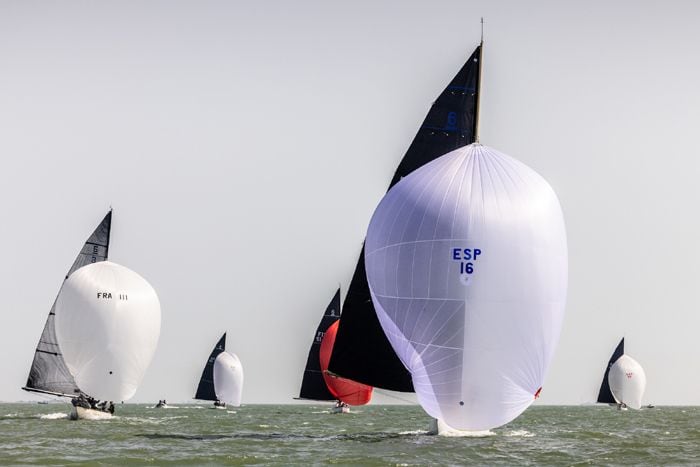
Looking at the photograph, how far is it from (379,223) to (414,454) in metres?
7.63

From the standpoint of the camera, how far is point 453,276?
32.1 m

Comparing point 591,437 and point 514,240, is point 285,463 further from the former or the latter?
point 591,437

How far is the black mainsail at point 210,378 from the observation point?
105312mm

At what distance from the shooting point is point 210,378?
→ 105875 millimetres

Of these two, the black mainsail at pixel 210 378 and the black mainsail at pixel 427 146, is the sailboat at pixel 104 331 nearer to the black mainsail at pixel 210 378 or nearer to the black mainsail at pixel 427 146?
the black mainsail at pixel 427 146

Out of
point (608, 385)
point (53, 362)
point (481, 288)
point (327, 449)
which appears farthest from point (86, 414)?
point (608, 385)

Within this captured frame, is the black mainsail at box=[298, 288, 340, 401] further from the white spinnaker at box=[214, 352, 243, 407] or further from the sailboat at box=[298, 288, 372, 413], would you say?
the white spinnaker at box=[214, 352, 243, 407]

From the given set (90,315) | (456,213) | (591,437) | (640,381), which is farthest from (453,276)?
(640,381)

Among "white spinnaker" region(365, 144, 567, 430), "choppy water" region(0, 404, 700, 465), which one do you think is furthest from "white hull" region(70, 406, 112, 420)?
"white spinnaker" region(365, 144, 567, 430)

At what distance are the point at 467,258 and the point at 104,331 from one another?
96.3 ft

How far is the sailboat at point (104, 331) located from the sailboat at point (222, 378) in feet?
144

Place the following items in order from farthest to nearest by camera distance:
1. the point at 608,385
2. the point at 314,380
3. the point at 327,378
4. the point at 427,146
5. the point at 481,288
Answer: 1. the point at 608,385
2. the point at 314,380
3. the point at 327,378
4. the point at 427,146
5. the point at 481,288

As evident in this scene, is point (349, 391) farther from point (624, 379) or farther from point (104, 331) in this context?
point (624, 379)

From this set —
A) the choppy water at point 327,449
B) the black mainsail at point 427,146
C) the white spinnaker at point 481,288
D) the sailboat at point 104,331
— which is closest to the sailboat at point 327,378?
the sailboat at point 104,331
